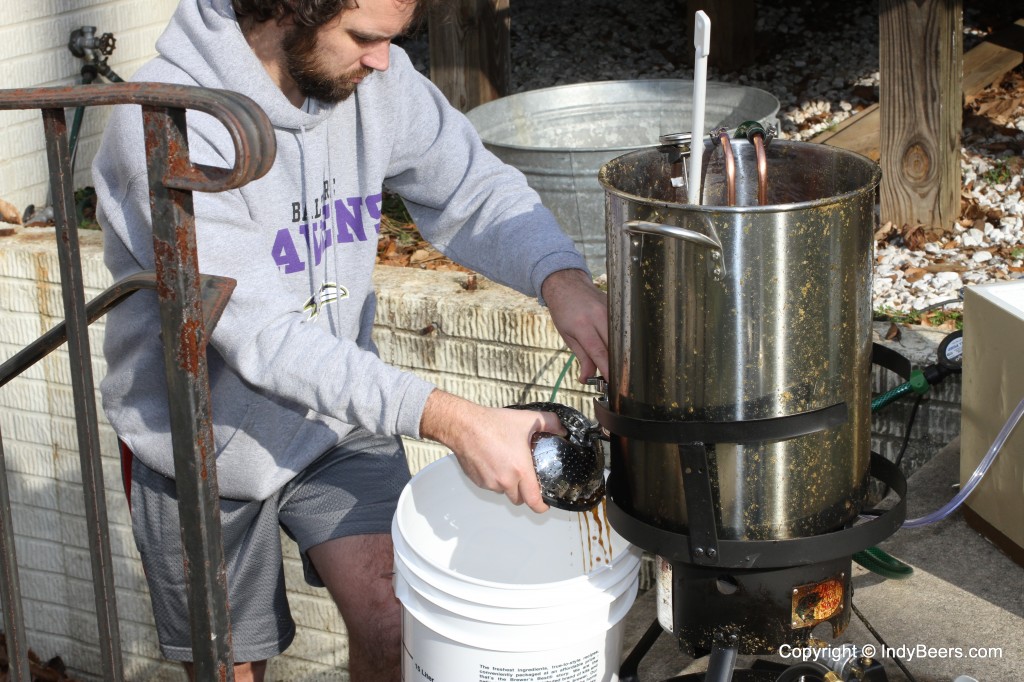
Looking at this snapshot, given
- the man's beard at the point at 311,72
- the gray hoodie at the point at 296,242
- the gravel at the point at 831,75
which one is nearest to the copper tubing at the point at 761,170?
the gray hoodie at the point at 296,242

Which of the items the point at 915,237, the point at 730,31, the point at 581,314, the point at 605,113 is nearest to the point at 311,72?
the point at 581,314

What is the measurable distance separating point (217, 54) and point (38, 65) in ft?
12.4

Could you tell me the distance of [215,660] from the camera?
173cm

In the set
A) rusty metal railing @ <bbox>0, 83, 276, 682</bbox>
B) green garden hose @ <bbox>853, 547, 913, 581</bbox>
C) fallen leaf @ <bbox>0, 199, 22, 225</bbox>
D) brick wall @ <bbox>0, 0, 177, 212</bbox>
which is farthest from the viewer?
brick wall @ <bbox>0, 0, 177, 212</bbox>

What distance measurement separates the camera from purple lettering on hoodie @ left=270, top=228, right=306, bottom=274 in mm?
2631

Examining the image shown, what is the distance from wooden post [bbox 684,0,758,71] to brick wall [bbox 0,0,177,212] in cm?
331

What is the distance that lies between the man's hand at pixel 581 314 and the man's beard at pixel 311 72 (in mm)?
628

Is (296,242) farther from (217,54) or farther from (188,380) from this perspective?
(188,380)

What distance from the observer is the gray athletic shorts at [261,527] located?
9.29ft

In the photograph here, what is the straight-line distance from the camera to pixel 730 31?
7.14 metres

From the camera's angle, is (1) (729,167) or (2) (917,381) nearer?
(1) (729,167)

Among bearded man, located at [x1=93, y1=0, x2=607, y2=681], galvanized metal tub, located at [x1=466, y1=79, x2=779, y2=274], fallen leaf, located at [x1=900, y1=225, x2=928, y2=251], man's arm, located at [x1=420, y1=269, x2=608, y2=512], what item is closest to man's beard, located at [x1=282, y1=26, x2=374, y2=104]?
bearded man, located at [x1=93, y1=0, x2=607, y2=681]

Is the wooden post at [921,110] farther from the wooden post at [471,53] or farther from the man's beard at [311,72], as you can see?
the man's beard at [311,72]

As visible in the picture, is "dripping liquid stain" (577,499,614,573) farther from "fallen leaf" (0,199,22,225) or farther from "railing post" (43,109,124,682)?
"fallen leaf" (0,199,22,225)
